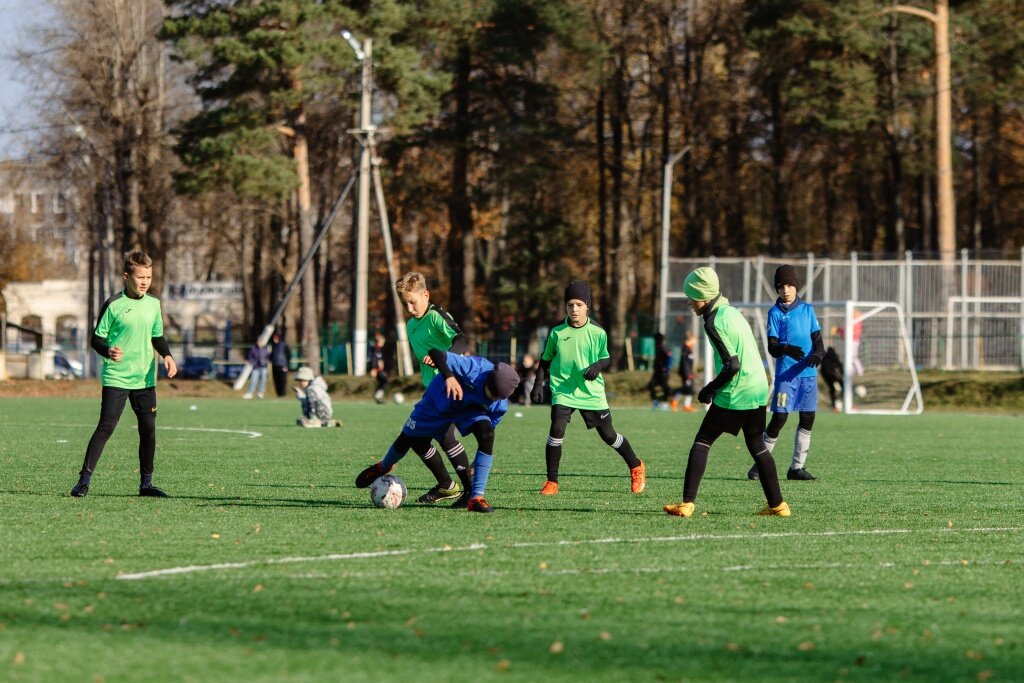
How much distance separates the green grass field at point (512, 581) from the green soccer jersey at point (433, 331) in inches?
49.8

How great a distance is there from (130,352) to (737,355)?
4.85 metres

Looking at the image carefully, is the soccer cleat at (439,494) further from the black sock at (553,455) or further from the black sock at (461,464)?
the black sock at (553,455)

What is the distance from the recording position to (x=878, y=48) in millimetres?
48562

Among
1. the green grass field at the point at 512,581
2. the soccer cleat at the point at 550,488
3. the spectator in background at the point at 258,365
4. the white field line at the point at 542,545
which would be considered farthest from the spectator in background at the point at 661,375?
the white field line at the point at 542,545

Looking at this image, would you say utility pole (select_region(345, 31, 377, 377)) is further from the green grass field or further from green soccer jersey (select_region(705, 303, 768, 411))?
green soccer jersey (select_region(705, 303, 768, 411))

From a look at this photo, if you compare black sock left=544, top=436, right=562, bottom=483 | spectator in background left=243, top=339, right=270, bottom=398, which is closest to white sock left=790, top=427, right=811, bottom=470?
black sock left=544, top=436, right=562, bottom=483

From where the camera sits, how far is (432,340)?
1127 centimetres

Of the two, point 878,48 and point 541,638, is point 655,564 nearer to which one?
point 541,638

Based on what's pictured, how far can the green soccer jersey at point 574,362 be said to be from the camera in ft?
41.9

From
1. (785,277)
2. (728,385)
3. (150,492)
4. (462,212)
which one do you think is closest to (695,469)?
(728,385)

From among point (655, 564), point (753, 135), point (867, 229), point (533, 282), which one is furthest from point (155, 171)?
point (655, 564)

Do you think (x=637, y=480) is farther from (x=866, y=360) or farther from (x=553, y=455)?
(x=866, y=360)

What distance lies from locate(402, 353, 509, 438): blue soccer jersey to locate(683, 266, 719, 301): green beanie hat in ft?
5.11

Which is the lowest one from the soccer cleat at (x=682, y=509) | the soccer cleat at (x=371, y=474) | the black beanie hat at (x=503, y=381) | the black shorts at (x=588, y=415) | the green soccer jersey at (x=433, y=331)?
the soccer cleat at (x=682, y=509)
